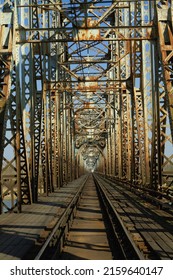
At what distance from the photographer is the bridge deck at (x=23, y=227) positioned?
8141mm

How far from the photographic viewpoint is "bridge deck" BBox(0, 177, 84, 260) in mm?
8141

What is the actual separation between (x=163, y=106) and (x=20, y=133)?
510cm

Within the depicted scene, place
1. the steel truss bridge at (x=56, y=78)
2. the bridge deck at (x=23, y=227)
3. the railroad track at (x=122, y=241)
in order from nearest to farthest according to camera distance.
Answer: the railroad track at (x=122, y=241)
the bridge deck at (x=23, y=227)
the steel truss bridge at (x=56, y=78)

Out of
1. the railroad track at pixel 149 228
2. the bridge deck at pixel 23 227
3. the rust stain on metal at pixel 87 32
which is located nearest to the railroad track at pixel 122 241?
the railroad track at pixel 149 228

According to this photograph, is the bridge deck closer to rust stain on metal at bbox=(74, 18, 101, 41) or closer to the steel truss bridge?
the steel truss bridge

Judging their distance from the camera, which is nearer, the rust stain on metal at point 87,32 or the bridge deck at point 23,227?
the bridge deck at point 23,227

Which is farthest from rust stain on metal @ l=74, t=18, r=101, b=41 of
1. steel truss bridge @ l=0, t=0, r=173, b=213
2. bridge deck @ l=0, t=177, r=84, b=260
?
bridge deck @ l=0, t=177, r=84, b=260

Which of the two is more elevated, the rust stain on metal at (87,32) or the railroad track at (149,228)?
the rust stain on metal at (87,32)

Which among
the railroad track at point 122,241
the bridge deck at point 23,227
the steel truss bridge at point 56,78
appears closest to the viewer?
the railroad track at point 122,241

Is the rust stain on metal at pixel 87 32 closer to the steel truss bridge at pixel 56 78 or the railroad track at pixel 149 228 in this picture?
the steel truss bridge at pixel 56 78

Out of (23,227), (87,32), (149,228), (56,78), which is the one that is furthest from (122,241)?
(56,78)

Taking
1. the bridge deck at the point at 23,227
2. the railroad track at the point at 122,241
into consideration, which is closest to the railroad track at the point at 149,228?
the railroad track at the point at 122,241

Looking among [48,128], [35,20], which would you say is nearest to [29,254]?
[35,20]
